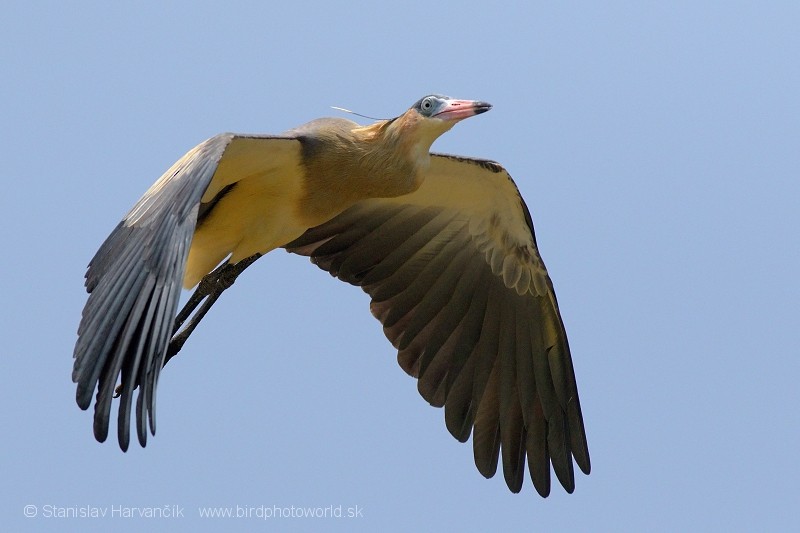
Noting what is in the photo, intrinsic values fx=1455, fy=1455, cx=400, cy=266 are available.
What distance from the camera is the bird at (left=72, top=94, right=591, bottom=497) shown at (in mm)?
9453

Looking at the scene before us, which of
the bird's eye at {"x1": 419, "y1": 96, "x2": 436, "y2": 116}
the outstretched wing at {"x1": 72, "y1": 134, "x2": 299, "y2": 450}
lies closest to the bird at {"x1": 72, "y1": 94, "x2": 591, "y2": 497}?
the bird's eye at {"x1": 419, "y1": 96, "x2": 436, "y2": 116}

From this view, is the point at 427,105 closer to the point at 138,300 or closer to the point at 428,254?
Answer: the point at 428,254

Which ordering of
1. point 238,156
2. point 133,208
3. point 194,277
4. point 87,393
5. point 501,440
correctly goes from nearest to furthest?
1. point 87,393
2. point 133,208
3. point 238,156
4. point 194,277
5. point 501,440

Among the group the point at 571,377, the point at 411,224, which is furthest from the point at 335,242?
the point at 571,377

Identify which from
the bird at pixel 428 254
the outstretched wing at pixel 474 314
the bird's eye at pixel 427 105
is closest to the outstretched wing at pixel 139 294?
the bird at pixel 428 254

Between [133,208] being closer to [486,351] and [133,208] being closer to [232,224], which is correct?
[232,224]

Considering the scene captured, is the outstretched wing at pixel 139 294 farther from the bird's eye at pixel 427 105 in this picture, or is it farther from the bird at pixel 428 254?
the bird's eye at pixel 427 105

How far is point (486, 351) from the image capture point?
11.2 m

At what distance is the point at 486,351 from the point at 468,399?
42 centimetres

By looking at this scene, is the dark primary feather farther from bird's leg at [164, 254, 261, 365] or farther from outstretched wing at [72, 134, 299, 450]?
bird's leg at [164, 254, 261, 365]

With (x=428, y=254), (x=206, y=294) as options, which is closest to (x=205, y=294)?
(x=206, y=294)

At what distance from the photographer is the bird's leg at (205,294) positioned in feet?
33.2

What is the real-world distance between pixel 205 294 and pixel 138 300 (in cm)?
267

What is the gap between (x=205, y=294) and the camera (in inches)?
401
